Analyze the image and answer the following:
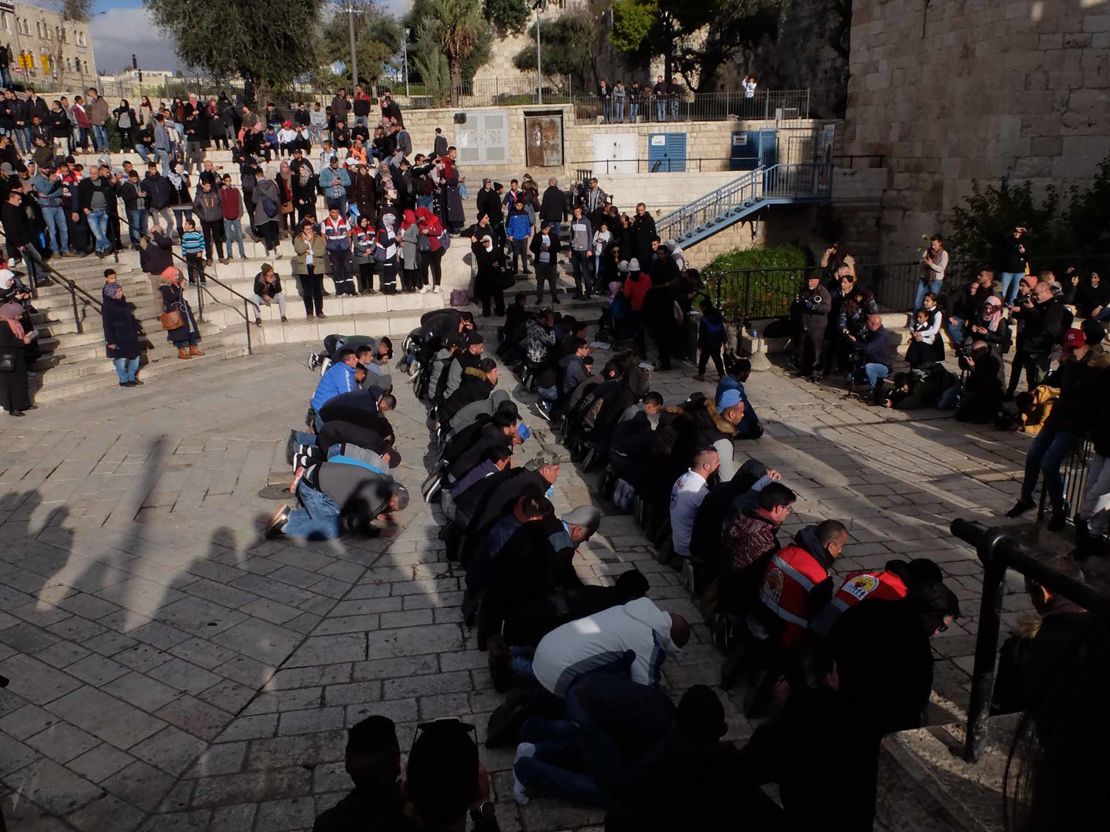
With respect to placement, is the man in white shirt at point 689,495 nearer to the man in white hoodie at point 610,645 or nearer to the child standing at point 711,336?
the man in white hoodie at point 610,645

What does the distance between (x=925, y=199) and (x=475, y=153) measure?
1436cm

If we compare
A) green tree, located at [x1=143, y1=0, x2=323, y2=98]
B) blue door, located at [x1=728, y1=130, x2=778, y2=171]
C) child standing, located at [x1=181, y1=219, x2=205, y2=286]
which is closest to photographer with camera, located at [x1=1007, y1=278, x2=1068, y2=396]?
child standing, located at [x1=181, y1=219, x2=205, y2=286]

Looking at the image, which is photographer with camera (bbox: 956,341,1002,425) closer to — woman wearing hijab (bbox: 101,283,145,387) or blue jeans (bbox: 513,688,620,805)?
blue jeans (bbox: 513,688,620,805)

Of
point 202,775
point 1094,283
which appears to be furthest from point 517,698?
point 1094,283

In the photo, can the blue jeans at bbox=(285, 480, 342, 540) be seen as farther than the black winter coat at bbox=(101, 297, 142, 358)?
No

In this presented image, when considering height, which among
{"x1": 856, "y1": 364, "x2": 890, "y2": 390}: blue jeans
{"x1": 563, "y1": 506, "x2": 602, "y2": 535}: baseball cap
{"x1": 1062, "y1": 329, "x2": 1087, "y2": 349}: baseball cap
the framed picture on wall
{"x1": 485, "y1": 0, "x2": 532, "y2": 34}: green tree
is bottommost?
{"x1": 856, "y1": 364, "x2": 890, "y2": 390}: blue jeans

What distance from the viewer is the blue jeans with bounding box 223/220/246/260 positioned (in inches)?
681

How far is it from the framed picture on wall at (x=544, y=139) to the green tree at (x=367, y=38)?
17.0 meters

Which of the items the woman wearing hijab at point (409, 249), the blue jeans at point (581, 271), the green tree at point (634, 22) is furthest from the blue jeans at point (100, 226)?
the green tree at point (634, 22)

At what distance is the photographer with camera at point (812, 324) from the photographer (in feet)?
41.6

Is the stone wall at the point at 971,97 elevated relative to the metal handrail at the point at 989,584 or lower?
elevated

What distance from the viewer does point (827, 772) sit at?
3.43 meters

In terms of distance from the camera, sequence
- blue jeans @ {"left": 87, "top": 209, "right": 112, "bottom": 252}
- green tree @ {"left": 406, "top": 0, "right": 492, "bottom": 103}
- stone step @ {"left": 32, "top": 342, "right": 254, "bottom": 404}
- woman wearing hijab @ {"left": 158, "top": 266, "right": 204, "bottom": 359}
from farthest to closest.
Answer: green tree @ {"left": 406, "top": 0, "right": 492, "bottom": 103} < blue jeans @ {"left": 87, "top": 209, "right": 112, "bottom": 252} < woman wearing hijab @ {"left": 158, "top": 266, "right": 204, "bottom": 359} < stone step @ {"left": 32, "top": 342, "right": 254, "bottom": 404}

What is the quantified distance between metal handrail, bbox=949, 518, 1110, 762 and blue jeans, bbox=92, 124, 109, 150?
77.3 ft
